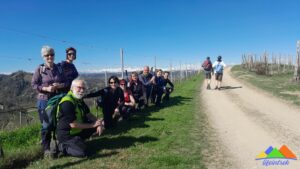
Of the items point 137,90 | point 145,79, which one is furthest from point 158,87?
point 137,90

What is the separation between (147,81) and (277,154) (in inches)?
266

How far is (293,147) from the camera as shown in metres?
5.92

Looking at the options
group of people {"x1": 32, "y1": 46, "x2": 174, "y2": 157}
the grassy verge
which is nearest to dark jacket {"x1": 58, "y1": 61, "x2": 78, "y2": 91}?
group of people {"x1": 32, "y1": 46, "x2": 174, "y2": 157}

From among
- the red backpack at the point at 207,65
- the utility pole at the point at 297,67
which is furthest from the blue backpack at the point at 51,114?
the utility pole at the point at 297,67

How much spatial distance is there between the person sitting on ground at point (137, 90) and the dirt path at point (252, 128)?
7.79ft

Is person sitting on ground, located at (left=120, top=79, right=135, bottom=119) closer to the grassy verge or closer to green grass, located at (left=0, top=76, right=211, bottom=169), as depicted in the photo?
green grass, located at (left=0, top=76, right=211, bottom=169)

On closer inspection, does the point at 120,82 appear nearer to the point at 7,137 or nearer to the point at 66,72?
the point at 66,72

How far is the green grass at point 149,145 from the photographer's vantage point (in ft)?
16.8

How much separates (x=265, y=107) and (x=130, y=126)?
218 inches

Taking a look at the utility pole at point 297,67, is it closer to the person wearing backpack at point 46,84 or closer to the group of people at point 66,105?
the group of people at point 66,105

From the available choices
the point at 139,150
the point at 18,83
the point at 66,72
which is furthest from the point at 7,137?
the point at 18,83

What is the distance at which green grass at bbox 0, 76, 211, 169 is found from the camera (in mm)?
5133

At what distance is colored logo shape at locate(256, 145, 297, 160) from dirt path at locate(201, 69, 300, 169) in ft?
0.27

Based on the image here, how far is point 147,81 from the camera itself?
1170 centimetres
